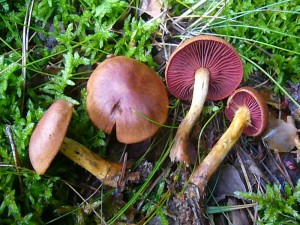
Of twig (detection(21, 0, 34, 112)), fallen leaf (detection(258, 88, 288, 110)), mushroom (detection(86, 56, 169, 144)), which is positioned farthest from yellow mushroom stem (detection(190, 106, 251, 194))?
twig (detection(21, 0, 34, 112))

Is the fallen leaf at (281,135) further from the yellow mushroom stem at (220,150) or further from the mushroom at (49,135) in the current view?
the mushroom at (49,135)

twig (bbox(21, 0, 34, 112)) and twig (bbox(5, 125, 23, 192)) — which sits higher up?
twig (bbox(21, 0, 34, 112))

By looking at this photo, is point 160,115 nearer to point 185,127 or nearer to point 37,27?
point 185,127

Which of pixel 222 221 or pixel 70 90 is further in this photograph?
pixel 70 90

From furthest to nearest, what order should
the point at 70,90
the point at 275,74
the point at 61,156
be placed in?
the point at 275,74 → the point at 70,90 → the point at 61,156

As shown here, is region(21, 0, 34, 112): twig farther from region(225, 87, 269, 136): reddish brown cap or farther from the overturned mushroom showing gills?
region(225, 87, 269, 136): reddish brown cap

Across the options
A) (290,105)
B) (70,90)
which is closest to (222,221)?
(290,105)

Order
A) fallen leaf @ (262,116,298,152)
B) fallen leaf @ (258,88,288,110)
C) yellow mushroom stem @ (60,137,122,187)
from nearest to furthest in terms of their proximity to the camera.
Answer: yellow mushroom stem @ (60,137,122,187) < fallen leaf @ (262,116,298,152) < fallen leaf @ (258,88,288,110)
